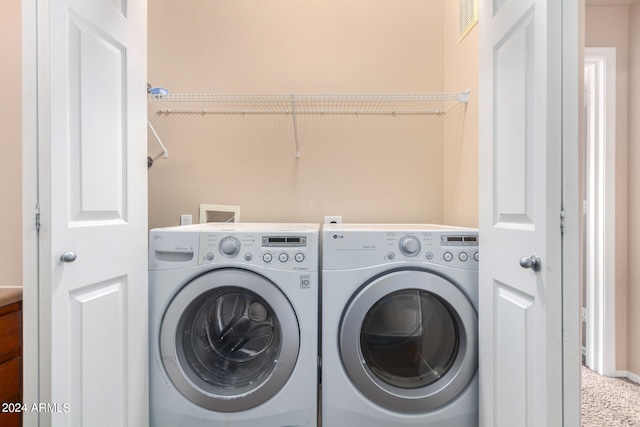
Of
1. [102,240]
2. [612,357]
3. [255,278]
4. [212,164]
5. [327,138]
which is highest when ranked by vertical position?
[327,138]

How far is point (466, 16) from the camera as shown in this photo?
1.62 m

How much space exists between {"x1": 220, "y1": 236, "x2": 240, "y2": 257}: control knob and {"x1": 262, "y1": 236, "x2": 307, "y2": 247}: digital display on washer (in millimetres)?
112

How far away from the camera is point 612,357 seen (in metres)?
1.23

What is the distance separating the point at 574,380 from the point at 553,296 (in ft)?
0.77

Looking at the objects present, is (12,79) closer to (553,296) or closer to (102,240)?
(102,240)

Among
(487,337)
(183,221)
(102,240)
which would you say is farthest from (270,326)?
(183,221)

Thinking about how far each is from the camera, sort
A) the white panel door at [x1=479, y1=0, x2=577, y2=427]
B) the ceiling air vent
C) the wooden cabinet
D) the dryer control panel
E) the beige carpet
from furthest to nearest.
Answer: the ceiling air vent, the dryer control panel, the beige carpet, the wooden cabinet, the white panel door at [x1=479, y1=0, x2=577, y2=427]

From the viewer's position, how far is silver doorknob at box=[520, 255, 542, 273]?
78cm

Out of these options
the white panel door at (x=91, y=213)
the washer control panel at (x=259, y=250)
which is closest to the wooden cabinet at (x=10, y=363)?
the white panel door at (x=91, y=213)

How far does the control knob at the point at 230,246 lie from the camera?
1.18 metres

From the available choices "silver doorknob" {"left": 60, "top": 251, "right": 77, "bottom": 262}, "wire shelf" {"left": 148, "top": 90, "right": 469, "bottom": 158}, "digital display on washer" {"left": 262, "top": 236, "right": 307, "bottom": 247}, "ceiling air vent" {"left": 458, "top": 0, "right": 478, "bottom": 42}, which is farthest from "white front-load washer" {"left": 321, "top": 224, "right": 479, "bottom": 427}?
"ceiling air vent" {"left": 458, "top": 0, "right": 478, "bottom": 42}

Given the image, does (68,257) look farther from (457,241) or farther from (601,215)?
(601,215)

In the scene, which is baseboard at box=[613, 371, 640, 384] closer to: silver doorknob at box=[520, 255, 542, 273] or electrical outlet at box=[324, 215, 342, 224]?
silver doorknob at box=[520, 255, 542, 273]

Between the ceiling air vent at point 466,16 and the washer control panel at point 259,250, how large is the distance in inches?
58.3
